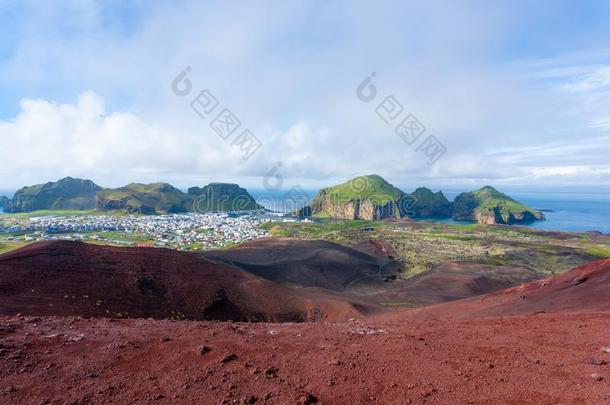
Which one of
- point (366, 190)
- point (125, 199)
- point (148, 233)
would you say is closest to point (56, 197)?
point (125, 199)

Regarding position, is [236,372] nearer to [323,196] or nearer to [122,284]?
[122,284]

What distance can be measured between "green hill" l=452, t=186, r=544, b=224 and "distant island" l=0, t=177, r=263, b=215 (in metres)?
106

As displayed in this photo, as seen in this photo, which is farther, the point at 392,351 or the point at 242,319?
the point at 242,319

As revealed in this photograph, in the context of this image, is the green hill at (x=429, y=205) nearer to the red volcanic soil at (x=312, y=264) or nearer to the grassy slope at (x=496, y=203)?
the grassy slope at (x=496, y=203)

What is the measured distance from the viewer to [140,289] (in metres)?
25.1

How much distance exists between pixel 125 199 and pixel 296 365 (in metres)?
165

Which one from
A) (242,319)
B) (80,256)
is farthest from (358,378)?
(80,256)

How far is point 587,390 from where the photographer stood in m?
7.85

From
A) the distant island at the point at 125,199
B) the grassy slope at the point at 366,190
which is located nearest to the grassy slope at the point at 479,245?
the grassy slope at the point at 366,190

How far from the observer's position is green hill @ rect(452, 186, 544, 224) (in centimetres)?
15175

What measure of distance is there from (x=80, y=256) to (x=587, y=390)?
31.7 m

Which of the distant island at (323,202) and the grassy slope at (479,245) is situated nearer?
the grassy slope at (479,245)

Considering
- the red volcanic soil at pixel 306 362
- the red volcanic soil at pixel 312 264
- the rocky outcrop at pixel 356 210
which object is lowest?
the red volcanic soil at pixel 312 264

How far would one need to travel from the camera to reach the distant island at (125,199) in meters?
156
